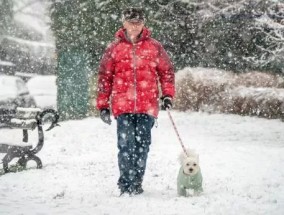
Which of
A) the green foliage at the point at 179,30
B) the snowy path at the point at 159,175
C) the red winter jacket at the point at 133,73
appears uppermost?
the green foliage at the point at 179,30

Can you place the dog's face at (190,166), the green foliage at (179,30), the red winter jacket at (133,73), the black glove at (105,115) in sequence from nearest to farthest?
the dog's face at (190,166)
the red winter jacket at (133,73)
the black glove at (105,115)
the green foliage at (179,30)

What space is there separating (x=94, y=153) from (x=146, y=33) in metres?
3.99

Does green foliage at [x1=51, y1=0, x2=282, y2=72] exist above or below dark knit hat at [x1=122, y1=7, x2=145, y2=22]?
above

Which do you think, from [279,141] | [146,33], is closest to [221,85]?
[279,141]

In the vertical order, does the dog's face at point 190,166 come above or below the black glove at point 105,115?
below

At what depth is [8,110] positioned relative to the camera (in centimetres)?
1491

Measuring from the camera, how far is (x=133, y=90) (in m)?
6.58

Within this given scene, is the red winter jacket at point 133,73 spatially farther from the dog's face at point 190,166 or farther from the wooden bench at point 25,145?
the wooden bench at point 25,145

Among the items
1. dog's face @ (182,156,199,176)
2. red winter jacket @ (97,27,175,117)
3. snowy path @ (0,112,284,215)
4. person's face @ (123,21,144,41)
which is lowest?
snowy path @ (0,112,284,215)

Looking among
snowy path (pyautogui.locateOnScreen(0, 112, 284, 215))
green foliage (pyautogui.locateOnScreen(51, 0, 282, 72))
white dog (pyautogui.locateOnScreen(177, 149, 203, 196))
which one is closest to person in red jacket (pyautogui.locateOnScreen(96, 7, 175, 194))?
snowy path (pyautogui.locateOnScreen(0, 112, 284, 215))

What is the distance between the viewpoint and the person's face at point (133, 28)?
6.60 m

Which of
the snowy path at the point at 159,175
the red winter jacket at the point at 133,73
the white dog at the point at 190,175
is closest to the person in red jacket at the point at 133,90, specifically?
the red winter jacket at the point at 133,73

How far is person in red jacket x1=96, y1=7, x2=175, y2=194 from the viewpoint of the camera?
6.57 meters

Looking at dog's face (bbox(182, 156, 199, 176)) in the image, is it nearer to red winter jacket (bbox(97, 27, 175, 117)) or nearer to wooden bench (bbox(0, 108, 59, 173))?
red winter jacket (bbox(97, 27, 175, 117))
